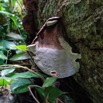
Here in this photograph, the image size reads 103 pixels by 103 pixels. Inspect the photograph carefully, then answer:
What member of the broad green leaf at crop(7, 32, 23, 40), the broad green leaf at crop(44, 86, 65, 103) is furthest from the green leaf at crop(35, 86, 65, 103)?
the broad green leaf at crop(7, 32, 23, 40)

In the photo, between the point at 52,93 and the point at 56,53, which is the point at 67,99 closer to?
the point at 52,93

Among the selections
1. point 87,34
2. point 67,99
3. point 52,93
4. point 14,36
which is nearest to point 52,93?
point 52,93

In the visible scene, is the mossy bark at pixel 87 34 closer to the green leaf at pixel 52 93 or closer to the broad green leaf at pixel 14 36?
the green leaf at pixel 52 93

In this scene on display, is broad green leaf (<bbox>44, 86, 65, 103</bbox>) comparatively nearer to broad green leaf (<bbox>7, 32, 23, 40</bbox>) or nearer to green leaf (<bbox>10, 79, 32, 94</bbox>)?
green leaf (<bbox>10, 79, 32, 94</bbox>)


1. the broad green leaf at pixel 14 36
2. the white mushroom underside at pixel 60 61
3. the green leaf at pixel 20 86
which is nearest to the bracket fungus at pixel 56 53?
the white mushroom underside at pixel 60 61

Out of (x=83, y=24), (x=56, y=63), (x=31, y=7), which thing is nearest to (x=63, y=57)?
(x=56, y=63)

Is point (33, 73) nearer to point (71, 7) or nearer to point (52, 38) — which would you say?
point (52, 38)
